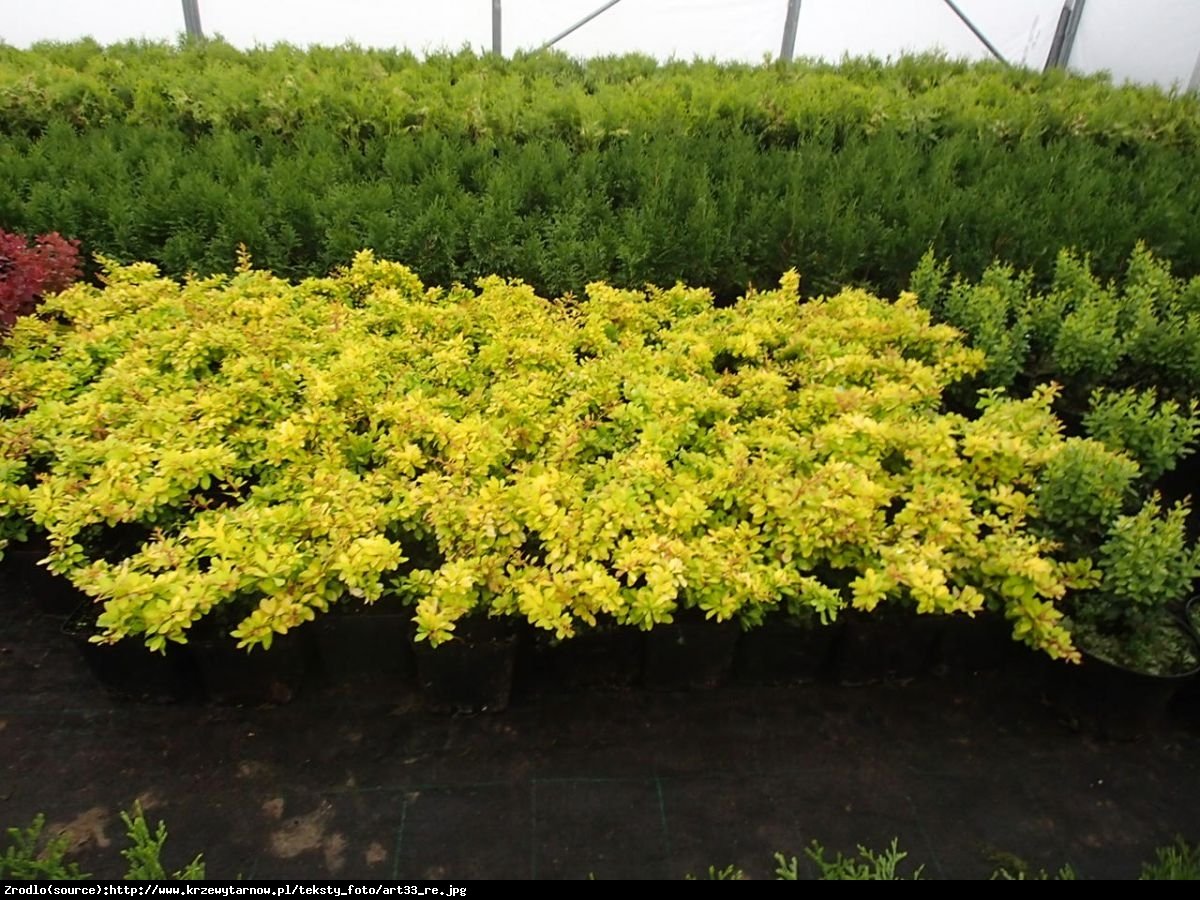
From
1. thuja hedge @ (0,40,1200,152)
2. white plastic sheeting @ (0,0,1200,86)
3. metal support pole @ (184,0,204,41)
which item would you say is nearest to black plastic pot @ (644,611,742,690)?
thuja hedge @ (0,40,1200,152)

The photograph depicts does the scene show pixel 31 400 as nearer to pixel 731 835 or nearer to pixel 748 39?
pixel 731 835

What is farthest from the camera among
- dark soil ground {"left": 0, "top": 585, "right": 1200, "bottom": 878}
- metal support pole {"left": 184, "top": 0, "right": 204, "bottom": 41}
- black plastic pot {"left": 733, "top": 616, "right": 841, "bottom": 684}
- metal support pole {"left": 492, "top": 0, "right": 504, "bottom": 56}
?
metal support pole {"left": 492, "top": 0, "right": 504, "bottom": 56}

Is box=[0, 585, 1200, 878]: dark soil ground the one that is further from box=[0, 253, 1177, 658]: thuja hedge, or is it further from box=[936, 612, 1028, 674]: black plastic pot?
box=[0, 253, 1177, 658]: thuja hedge

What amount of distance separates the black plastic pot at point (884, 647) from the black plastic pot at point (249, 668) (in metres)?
1.82

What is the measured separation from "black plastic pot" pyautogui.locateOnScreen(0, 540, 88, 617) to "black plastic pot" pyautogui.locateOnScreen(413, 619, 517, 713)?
49.8 inches

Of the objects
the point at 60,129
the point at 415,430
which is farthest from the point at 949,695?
the point at 60,129

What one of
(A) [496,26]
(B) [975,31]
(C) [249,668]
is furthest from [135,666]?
(B) [975,31]

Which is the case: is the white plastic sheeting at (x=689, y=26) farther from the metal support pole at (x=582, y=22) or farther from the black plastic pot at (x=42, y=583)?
the black plastic pot at (x=42, y=583)

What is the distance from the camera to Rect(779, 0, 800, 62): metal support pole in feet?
28.3

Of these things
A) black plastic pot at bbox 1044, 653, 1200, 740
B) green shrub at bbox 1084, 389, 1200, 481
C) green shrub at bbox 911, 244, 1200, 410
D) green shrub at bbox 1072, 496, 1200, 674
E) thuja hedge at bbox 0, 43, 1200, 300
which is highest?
thuja hedge at bbox 0, 43, 1200, 300

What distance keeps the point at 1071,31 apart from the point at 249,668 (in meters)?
10.7

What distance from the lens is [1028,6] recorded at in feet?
29.7

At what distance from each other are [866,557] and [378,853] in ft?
5.61

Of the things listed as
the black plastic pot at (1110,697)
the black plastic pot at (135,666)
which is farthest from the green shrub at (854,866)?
the black plastic pot at (135,666)
